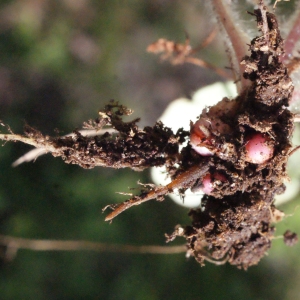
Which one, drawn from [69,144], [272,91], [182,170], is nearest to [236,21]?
[272,91]

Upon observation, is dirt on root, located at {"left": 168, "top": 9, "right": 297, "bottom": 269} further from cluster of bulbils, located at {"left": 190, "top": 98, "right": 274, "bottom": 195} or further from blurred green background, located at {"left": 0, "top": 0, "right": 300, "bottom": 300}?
blurred green background, located at {"left": 0, "top": 0, "right": 300, "bottom": 300}

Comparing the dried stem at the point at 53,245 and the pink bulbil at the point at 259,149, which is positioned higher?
the dried stem at the point at 53,245

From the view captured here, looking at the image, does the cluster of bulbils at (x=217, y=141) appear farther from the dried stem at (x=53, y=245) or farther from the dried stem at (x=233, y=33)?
the dried stem at (x=53, y=245)

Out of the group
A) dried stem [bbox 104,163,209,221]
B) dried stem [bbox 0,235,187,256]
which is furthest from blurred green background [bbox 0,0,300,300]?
dried stem [bbox 104,163,209,221]

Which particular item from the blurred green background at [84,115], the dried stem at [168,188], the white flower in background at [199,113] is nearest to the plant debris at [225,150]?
the dried stem at [168,188]

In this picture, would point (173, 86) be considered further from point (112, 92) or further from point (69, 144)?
point (69, 144)

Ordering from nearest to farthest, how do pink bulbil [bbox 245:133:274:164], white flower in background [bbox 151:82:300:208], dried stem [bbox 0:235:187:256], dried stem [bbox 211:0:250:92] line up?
1. pink bulbil [bbox 245:133:274:164]
2. dried stem [bbox 211:0:250:92]
3. white flower in background [bbox 151:82:300:208]
4. dried stem [bbox 0:235:187:256]

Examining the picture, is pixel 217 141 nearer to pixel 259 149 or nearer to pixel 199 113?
pixel 259 149
